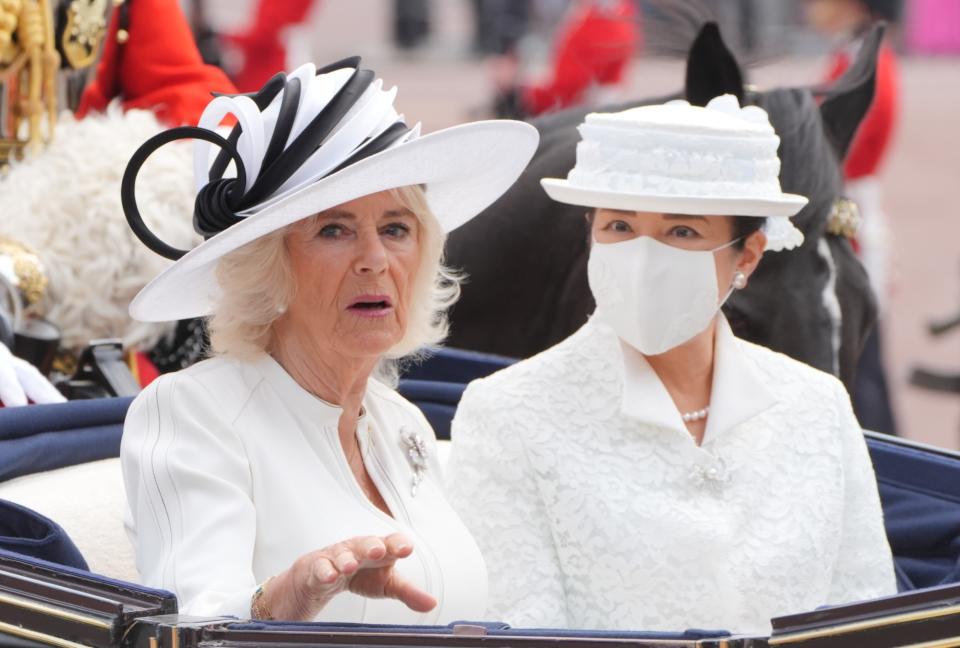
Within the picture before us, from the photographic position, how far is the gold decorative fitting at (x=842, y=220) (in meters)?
3.12

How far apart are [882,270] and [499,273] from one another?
271 centimetres

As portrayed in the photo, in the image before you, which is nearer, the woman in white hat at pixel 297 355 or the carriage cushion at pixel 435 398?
the woman in white hat at pixel 297 355

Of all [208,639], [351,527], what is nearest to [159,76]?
[351,527]

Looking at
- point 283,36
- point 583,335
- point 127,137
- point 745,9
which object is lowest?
point 583,335

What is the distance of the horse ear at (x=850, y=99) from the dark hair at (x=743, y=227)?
1.03 metres

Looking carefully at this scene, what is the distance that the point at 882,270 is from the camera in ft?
19.0

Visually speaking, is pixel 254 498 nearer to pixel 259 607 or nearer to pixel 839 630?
pixel 259 607

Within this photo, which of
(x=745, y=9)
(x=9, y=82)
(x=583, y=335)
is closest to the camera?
(x=583, y=335)

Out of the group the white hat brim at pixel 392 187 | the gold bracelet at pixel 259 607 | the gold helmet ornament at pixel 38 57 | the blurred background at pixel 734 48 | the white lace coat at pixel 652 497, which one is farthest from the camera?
the blurred background at pixel 734 48

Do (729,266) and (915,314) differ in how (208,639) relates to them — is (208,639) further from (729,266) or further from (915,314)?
(915,314)

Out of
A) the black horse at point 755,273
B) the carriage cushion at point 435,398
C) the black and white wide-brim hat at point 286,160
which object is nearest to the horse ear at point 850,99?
the black horse at point 755,273

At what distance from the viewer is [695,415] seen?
238cm

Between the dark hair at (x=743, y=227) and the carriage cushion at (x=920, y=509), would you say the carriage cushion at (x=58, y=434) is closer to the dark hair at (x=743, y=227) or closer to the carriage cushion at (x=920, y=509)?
the dark hair at (x=743, y=227)

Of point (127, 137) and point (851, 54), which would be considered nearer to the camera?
point (127, 137)
